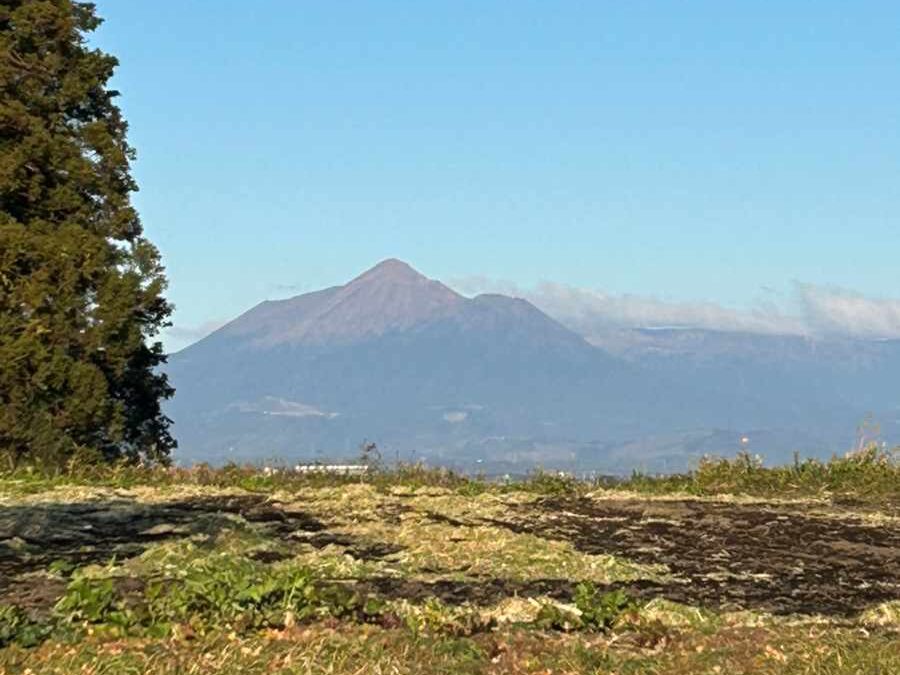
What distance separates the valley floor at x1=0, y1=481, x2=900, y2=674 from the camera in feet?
28.6

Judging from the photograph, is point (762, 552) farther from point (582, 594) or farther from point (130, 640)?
point (130, 640)

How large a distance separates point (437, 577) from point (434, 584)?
329mm

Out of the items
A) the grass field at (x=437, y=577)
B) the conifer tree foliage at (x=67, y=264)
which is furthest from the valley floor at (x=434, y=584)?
the conifer tree foliage at (x=67, y=264)

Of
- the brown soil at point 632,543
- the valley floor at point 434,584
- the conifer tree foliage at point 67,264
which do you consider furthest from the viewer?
the conifer tree foliage at point 67,264

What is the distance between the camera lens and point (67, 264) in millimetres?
26234

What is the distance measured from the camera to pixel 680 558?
13.6 metres

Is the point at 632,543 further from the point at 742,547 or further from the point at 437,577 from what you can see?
the point at 437,577

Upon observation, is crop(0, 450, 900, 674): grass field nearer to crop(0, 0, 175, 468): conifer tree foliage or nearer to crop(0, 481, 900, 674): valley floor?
crop(0, 481, 900, 674): valley floor

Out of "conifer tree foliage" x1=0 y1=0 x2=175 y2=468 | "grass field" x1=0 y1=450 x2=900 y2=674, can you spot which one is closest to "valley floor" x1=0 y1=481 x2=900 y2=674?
"grass field" x1=0 y1=450 x2=900 y2=674

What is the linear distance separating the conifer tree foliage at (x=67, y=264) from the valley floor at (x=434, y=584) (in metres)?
7.68

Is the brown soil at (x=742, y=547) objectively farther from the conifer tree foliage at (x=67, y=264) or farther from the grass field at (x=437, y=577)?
the conifer tree foliage at (x=67, y=264)

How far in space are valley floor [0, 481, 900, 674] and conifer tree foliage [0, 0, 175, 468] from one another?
302 inches

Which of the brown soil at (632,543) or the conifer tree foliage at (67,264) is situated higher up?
the conifer tree foliage at (67,264)

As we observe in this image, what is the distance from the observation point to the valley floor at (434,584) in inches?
343
